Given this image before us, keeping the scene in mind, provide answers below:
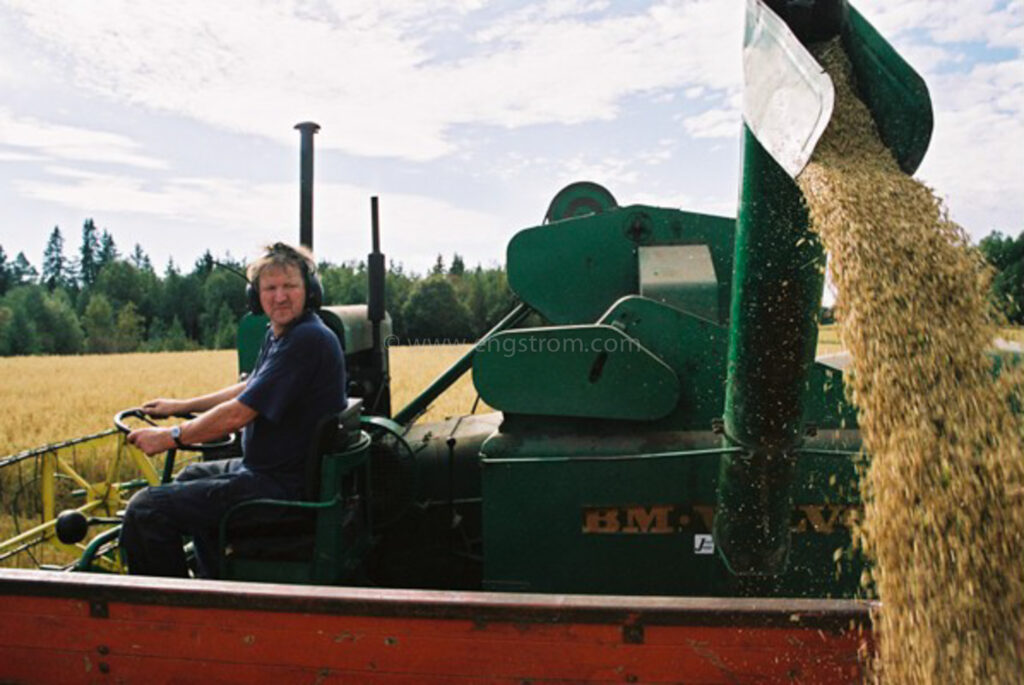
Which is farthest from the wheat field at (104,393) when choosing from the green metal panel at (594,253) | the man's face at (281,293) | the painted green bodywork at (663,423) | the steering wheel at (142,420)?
the steering wheel at (142,420)

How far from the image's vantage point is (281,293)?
10.1 ft

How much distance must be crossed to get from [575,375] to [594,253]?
0.95 meters

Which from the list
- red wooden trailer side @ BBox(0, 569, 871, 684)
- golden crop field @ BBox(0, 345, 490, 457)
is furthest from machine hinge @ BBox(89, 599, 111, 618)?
golden crop field @ BBox(0, 345, 490, 457)

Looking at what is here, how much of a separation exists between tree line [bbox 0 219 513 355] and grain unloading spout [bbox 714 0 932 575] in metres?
30.6

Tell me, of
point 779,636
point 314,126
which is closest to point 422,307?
point 314,126

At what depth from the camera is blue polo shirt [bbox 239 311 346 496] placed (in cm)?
293

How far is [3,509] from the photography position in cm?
720

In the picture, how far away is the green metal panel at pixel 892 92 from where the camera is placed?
74.8 inches

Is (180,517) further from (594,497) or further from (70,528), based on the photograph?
(594,497)

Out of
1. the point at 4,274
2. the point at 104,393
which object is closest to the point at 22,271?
the point at 4,274

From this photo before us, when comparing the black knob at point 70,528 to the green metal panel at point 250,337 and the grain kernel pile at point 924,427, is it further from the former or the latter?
the grain kernel pile at point 924,427

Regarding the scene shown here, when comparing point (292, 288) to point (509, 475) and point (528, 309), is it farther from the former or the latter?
point (528, 309)

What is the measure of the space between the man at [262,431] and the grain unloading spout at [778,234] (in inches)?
62.6

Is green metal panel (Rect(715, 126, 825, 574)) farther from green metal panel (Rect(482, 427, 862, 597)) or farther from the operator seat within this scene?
the operator seat
